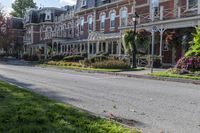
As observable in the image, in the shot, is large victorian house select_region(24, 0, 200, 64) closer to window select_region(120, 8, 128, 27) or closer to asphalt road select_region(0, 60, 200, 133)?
window select_region(120, 8, 128, 27)

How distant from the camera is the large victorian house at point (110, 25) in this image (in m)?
31.9

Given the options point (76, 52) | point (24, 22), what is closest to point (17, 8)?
point (24, 22)

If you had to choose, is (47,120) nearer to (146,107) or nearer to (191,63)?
(146,107)

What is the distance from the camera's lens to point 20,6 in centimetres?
10681

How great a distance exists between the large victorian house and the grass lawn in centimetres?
2074

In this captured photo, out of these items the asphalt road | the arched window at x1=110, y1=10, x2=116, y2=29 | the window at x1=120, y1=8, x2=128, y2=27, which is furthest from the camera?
the arched window at x1=110, y1=10, x2=116, y2=29

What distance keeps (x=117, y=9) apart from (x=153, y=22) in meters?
13.2

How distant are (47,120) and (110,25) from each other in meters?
40.7

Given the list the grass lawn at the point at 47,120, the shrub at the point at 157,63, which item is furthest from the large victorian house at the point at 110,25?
the grass lawn at the point at 47,120

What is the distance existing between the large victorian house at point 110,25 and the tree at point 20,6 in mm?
21786

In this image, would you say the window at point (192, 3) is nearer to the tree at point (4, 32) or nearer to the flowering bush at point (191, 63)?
the flowering bush at point (191, 63)

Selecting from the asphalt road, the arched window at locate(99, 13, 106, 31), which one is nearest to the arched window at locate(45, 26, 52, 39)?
the arched window at locate(99, 13, 106, 31)

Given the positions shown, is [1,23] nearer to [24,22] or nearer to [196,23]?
[24,22]

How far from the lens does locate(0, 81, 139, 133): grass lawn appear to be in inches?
267
